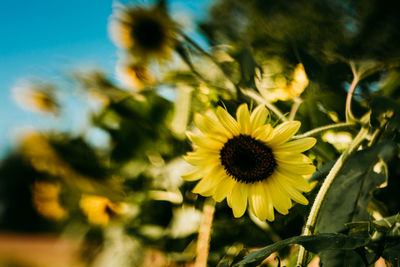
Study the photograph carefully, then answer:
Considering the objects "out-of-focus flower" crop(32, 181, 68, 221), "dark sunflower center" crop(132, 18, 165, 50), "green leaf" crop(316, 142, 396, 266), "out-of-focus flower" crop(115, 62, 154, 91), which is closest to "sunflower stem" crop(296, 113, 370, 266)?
"green leaf" crop(316, 142, 396, 266)

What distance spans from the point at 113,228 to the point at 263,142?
1.08 feet

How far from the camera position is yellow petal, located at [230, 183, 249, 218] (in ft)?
0.53

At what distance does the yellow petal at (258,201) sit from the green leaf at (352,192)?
27mm

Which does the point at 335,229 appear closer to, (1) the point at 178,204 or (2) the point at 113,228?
(1) the point at 178,204

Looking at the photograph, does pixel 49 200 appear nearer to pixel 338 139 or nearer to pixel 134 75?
pixel 134 75

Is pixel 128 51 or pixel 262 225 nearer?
pixel 262 225

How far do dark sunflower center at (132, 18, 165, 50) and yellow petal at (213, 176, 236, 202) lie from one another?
11.1 inches

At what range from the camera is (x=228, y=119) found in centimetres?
16

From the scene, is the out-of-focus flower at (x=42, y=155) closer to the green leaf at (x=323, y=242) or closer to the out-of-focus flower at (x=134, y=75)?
the out-of-focus flower at (x=134, y=75)

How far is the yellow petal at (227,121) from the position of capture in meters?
0.15

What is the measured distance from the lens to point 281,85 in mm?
212

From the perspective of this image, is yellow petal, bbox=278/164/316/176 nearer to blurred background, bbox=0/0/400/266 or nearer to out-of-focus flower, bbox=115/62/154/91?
blurred background, bbox=0/0/400/266

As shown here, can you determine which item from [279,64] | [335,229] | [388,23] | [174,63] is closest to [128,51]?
[174,63]

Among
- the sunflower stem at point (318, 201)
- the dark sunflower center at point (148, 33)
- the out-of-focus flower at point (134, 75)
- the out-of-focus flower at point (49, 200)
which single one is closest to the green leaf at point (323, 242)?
the sunflower stem at point (318, 201)
